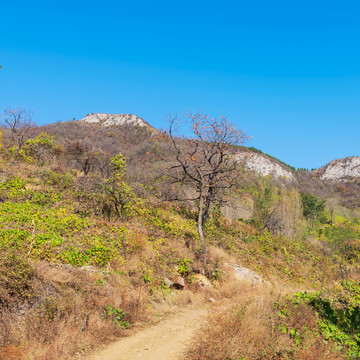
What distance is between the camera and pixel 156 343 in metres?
6.43

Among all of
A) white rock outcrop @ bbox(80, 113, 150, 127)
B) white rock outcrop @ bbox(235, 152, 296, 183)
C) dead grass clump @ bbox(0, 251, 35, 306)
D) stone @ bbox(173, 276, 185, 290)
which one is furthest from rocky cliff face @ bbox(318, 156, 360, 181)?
dead grass clump @ bbox(0, 251, 35, 306)

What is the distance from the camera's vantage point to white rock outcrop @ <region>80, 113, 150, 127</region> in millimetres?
85562

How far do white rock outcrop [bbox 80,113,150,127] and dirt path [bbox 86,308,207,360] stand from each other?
79.1 m

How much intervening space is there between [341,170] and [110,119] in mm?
91520

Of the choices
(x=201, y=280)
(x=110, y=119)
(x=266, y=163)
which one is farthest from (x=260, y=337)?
(x=110, y=119)

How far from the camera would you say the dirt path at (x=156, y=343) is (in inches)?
228

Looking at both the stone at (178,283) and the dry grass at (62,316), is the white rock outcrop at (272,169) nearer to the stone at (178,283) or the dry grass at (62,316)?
the stone at (178,283)

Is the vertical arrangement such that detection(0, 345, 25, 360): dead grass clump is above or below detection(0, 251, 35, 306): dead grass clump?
below

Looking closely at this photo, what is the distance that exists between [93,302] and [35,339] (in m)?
1.58

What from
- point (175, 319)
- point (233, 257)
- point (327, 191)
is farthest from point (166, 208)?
point (327, 191)

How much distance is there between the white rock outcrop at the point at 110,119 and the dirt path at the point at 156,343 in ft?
260

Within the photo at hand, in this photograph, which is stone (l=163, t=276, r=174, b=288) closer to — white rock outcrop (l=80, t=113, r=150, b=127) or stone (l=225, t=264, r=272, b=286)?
stone (l=225, t=264, r=272, b=286)

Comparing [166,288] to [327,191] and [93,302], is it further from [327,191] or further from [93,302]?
[327,191]

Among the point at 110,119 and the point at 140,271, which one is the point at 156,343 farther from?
the point at 110,119
